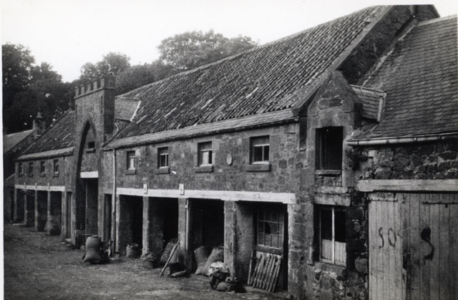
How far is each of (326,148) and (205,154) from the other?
6.00 meters

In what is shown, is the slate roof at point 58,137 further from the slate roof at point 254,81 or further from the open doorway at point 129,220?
the slate roof at point 254,81

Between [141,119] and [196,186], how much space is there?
25.9ft

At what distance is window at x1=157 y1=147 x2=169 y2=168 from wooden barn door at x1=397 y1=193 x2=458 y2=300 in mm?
11546

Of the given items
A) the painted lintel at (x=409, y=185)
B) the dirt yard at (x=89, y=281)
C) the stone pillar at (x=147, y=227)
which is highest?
the painted lintel at (x=409, y=185)

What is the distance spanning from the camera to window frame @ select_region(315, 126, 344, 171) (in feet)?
42.1

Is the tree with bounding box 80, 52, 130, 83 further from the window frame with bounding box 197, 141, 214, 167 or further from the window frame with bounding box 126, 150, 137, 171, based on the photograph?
the window frame with bounding box 197, 141, 214, 167

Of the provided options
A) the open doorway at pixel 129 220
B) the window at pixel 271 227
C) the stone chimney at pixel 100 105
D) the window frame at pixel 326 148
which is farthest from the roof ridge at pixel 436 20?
the stone chimney at pixel 100 105

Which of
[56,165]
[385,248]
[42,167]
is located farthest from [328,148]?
[42,167]

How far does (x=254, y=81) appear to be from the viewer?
18250mm

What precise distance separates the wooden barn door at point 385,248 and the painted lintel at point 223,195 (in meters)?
2.76

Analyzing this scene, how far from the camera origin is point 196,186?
1798 centimetres

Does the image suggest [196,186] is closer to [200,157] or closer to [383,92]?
[200,157]

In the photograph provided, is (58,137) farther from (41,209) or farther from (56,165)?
(41,209)

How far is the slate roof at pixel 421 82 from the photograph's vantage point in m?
10.5
